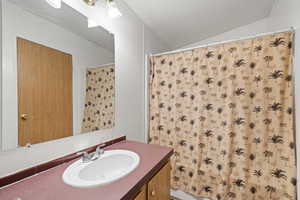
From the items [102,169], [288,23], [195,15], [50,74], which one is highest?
[195,15]

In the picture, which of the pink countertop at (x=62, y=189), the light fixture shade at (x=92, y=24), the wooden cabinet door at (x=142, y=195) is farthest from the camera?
the light fixture shade at (x=92, y=24)

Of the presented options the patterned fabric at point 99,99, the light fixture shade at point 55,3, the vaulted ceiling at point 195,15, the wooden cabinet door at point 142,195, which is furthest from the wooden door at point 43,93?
the vaulted ceiling at point 195,15

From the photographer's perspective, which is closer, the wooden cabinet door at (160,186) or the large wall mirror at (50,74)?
the large wall mirror at (50,74)

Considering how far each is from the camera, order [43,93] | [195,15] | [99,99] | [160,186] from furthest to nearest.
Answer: [195,15], [99,99], [160,186], [43,93]

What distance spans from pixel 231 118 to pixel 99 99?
1222 mm

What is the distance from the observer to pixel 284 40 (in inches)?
45.3

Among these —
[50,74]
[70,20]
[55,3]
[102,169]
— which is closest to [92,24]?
[70,20]

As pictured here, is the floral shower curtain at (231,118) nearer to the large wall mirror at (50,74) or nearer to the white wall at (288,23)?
the white wall at (288,23)

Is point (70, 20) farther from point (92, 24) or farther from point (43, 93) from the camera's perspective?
point (43, 93)

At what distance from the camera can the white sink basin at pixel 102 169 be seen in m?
0.65

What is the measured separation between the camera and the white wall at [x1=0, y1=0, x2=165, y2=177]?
742 mm

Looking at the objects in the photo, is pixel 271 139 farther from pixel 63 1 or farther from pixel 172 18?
pixel 63 1

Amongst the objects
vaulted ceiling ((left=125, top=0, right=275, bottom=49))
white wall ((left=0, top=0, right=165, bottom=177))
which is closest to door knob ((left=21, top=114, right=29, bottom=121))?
white wall ((left=0, top=0, right=165, bottom=177))

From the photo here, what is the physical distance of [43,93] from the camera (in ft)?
2.69
